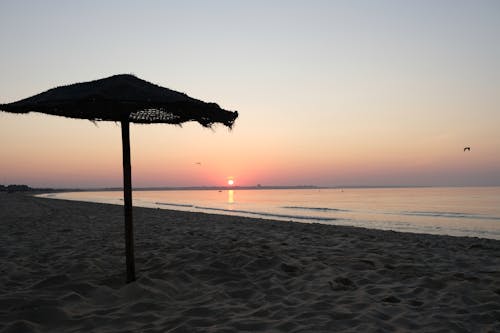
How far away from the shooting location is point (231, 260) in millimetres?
6863

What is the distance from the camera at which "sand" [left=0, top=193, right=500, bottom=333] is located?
402cm

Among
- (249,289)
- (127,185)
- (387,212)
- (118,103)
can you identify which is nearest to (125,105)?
(118,103)

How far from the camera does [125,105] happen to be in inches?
198

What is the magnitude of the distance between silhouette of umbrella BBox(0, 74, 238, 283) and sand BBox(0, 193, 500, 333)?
92 centimetres

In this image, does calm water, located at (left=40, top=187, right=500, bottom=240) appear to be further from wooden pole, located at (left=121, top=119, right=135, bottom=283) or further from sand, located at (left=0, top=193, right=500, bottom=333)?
wooden pole, located at (left=121, top=119, right=135, bottom=283)

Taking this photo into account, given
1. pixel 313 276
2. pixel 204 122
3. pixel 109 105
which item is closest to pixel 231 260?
pixel 313 276

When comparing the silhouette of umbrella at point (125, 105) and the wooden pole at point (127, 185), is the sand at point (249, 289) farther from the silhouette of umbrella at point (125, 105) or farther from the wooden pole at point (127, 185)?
the silhouette of umbrella at point (125, 105)

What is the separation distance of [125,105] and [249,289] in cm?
301

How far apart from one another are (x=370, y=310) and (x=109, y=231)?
9.35m

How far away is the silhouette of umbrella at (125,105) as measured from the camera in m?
4.65

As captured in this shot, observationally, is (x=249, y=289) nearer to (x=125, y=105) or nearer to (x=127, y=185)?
(x=127, y=185)

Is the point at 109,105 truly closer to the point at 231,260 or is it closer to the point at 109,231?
the point at 231,260

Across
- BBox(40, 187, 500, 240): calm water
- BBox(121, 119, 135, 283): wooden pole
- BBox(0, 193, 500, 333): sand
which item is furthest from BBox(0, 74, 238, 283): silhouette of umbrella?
BBox(40, 187, 500, 240): calm water

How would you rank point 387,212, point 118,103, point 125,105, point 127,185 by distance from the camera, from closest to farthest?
1. point 118,103
2. point 125,105
3. point 127,185
4. point 387,212
